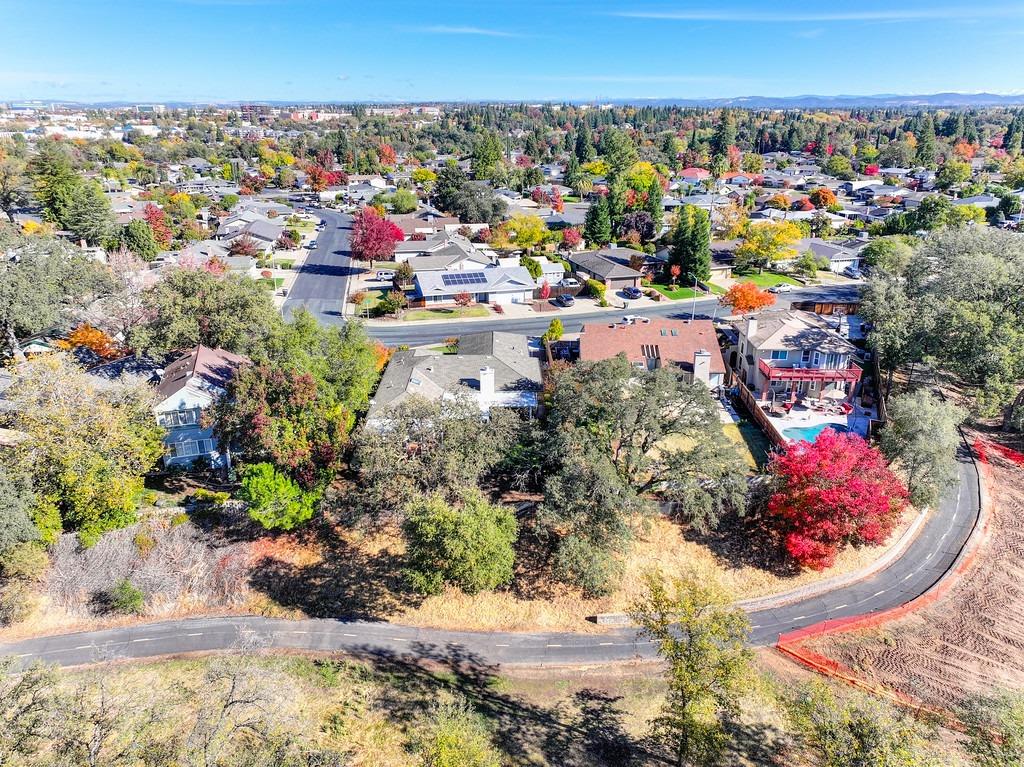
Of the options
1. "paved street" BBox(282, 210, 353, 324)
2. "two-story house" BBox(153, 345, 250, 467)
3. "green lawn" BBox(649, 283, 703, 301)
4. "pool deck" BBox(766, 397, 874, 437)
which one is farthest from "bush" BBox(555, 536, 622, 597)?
"green lawn" BBox(649, 283, 703, 301)

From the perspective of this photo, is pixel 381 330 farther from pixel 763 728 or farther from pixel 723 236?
pixel 723 236

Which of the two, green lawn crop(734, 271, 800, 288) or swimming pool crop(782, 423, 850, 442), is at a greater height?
green lawn crop(734, 271, 800, 288)

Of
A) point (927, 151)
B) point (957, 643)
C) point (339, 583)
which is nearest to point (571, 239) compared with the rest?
point (339, 583)

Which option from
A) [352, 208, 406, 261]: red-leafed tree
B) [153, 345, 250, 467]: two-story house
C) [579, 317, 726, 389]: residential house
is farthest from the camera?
[352, 208, 406, 261]: red-leafed tree

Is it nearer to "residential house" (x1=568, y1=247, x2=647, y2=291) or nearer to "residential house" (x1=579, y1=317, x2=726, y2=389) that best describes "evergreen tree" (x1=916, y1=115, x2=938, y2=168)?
"residential house" (x1=568, y1=247, x2=647, y2=291)

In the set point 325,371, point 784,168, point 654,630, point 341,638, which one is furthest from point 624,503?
point 784,168
